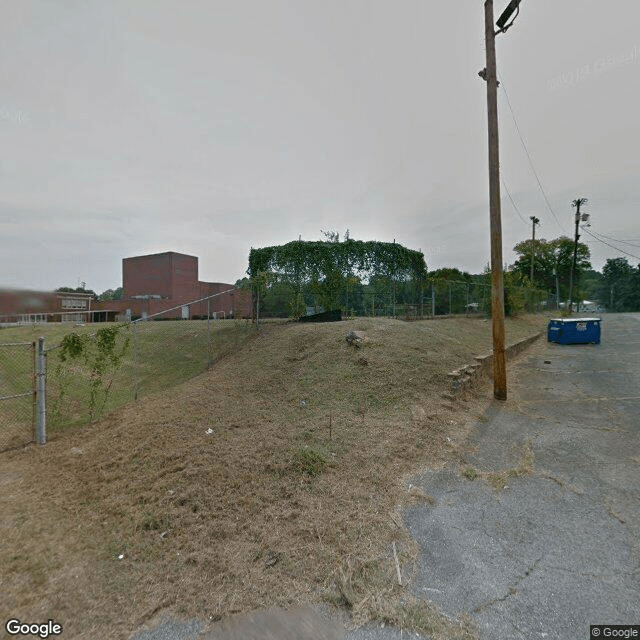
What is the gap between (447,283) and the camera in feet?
62.8

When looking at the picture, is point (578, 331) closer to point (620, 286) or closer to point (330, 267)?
A: point (330, 267)

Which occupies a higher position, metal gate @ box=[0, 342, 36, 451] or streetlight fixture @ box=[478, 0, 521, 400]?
streetlight fixture @ box=[478, 0, 521, 400]

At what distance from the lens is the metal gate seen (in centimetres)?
509

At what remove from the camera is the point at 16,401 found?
7.67 m

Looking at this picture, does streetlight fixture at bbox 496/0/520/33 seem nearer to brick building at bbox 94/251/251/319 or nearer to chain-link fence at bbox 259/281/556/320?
chain-link fence at bbox 259/281/556/320

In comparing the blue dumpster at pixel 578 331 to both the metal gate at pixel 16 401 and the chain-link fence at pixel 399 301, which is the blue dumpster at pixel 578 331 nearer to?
the chain-link fence at pixel 399 301

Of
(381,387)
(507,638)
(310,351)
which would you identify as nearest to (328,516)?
(507,638)

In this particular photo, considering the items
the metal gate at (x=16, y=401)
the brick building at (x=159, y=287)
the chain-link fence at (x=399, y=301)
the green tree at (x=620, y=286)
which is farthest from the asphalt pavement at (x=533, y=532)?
the green tree at (x=620, y=286)

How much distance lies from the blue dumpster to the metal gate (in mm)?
17977

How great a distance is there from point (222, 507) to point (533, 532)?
9.00ft

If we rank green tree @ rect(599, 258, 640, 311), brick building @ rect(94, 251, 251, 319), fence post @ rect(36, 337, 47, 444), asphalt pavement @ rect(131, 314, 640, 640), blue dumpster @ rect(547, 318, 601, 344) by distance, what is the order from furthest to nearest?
green tree @ rect(599, 258, 640, 311)
brick building @ rect(94, 251, 251, 319)
blue dumpster @ rect(547, 318, 601, 344)
fence post @ rect(36, 337, 47, 444)
asphalt pavement @ rect(131, 314, 640, 640)

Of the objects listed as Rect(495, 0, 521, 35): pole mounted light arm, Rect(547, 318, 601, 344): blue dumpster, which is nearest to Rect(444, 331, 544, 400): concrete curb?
Rect(495, 0, 521, 35): pole mounted light arm

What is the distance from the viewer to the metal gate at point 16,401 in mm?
5089

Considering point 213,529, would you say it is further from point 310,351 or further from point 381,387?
point 310,351
